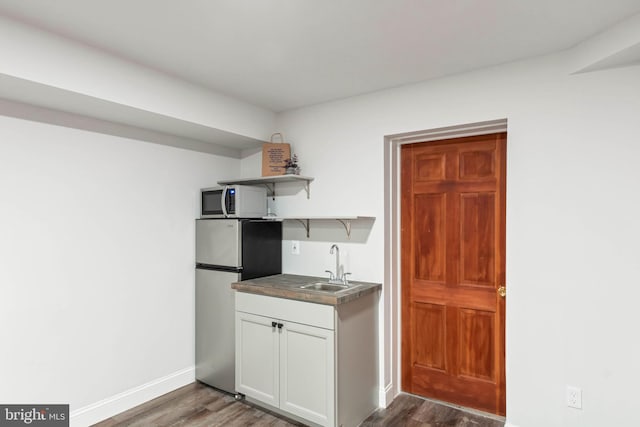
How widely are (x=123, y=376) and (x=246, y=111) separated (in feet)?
7.54

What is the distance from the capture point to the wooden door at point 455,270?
2.68m

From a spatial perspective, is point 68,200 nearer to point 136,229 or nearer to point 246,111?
point 136,229

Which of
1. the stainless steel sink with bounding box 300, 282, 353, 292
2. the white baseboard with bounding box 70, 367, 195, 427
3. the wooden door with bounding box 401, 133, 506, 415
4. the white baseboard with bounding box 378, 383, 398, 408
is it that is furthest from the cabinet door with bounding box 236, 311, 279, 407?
the wooden door with bounding box 401, 133, 506, 415

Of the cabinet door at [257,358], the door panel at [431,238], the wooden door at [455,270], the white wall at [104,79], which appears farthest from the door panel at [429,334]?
the white wall at [104,79]

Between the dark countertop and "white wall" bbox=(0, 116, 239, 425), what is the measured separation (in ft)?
2.44

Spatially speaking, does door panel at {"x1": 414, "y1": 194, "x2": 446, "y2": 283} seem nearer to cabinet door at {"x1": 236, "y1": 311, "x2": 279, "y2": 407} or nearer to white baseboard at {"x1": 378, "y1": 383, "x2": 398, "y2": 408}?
white baseboard at {"x1": 378, "y1": 383, "x2": 398, "y2": 408}

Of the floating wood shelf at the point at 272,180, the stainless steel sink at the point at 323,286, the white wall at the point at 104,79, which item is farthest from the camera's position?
the floating wood shelf at the point at 272,180

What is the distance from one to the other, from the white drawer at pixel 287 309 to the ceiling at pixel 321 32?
5.22 feet

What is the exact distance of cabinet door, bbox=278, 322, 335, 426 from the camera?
245 cm

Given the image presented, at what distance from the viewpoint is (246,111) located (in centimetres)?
323

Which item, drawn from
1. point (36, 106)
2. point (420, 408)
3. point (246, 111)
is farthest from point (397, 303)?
point (36, 106)

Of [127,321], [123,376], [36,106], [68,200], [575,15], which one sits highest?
[575,15]

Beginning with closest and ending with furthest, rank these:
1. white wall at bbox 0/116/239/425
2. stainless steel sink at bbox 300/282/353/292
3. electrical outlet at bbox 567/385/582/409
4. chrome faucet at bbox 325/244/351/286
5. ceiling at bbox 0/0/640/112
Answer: ceiling at bbox 0/0/640/112 → electrical outlet at bbox 567/385/582/409 → white wall at bbox 0/116/239/425 → stainless steel sink at bbox 300/282/353/292 → chrome faucet at bbox 325/244/351/286

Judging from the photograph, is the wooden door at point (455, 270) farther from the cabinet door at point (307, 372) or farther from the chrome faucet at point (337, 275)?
the cabinet door at point (307, 372)
